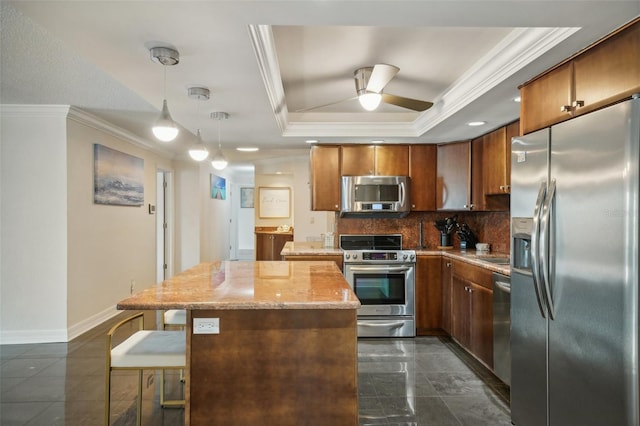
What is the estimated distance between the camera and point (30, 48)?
2420 millimetres

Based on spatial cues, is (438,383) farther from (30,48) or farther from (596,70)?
(30,48)

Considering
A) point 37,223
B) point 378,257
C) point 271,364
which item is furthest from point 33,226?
point 378,257

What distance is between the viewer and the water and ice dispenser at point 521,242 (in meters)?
2.14

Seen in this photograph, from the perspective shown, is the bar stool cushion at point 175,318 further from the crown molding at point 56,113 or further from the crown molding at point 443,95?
the crown molding at point 56,113

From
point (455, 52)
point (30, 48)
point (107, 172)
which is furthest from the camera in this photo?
point (107, 172)

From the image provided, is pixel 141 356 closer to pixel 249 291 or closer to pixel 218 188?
pixel 249 291

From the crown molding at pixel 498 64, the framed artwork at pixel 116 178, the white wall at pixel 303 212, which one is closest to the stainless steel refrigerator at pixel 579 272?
the crown molding at pixel 498 64

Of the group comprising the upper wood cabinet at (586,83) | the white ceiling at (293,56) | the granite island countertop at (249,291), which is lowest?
the granite island countertop at (249,291)

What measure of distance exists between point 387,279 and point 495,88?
2211mm

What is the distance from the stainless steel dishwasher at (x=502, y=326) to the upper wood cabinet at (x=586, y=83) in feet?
3.65

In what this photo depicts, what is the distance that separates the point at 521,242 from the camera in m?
2.25

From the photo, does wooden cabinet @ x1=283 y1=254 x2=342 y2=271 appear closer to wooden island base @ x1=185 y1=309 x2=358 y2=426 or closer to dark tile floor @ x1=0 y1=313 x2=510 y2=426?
dark tile floor @ x1=0 y1=313 x2=510 y2=426

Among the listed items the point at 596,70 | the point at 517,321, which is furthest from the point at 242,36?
the point at 517,321

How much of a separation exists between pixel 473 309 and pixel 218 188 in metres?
6.28
